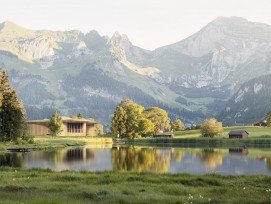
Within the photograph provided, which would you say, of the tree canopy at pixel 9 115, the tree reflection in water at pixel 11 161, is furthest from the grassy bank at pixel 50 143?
the tree reflection in water at pixel 11 161

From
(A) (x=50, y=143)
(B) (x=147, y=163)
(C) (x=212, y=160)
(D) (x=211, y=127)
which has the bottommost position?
(C) (x=212, y=160)

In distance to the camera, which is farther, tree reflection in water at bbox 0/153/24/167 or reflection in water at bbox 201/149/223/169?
reflection in water at bbox 201/149/223/169

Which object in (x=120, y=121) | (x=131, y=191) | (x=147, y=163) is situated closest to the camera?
(x=131, y=191)

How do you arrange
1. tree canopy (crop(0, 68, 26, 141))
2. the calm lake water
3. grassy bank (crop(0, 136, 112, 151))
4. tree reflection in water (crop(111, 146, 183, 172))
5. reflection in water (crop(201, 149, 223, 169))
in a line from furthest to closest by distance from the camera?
grassy bank (crop(0, 136, 112, 151))
tree canopy (crop(0, 68, 26, 141))
reflection in water (crop(201, 149, 223, 169))
tree reflection in water (crop(111, 146, 183, 172))
the calm lake water

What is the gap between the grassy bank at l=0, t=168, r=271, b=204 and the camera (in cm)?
2225

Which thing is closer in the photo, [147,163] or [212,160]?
[147,163]

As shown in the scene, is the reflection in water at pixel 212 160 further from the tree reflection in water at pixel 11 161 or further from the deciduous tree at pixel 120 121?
the deciduous tree at pixel 120 121

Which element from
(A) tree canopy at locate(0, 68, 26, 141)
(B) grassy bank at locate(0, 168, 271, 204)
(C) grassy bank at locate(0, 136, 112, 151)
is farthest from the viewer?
(C) grassy bank at locate(0, 136, 112, 151)

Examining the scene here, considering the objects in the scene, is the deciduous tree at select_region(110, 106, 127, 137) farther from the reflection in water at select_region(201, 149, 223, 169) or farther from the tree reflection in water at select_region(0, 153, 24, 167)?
the tree reflection in water at select_region(0, 153, 24, 167)

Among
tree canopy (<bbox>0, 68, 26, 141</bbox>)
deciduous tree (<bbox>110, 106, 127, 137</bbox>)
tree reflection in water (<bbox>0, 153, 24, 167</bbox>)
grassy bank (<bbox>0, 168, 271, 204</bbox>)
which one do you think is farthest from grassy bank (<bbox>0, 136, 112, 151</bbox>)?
grassy bank (<bbox>0, 168, 271, 204</bbox>)

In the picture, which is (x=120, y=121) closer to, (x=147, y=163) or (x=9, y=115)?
(x=9, y=115)

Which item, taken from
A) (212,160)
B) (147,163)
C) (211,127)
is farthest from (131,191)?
(211,127)

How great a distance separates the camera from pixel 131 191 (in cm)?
2609

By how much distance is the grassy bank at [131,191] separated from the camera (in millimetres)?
22250
